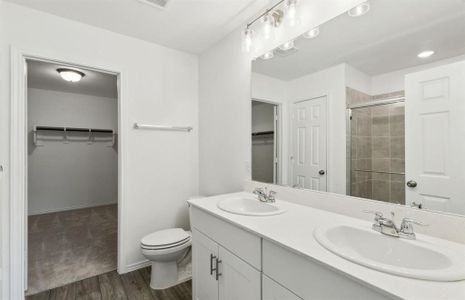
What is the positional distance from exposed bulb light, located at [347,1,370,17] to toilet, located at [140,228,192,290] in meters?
2.06

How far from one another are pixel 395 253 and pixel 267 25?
1.59 metres

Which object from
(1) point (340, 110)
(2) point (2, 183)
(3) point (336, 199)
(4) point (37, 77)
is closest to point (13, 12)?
(2) point (2, 183)

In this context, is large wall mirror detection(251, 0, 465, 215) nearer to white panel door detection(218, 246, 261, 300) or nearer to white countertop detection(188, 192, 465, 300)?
white countertop detection(188, 192, 465, 300)

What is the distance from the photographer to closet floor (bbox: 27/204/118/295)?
6.60ft

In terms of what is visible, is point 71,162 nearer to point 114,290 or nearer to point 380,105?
point 114,290

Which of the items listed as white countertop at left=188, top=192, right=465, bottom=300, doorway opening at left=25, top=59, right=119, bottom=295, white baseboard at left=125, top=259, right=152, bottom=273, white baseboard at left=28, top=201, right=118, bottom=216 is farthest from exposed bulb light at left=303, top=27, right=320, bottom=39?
white baseboard at left=28, top=201, right=118, bottom=216

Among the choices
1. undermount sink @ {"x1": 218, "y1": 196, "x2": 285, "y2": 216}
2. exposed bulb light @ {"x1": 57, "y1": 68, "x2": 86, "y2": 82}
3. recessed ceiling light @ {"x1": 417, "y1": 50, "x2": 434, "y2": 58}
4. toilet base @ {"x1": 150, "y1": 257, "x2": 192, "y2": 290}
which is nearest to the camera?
recessed ceiling light @ {"x1": 417, "y1": 50, "x2": 434, "y2": 58}

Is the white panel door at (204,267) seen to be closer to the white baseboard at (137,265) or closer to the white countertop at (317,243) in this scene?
the white countertop at (317,243)

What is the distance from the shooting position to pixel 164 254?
5.90 ft

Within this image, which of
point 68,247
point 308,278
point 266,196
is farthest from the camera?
point 68,247

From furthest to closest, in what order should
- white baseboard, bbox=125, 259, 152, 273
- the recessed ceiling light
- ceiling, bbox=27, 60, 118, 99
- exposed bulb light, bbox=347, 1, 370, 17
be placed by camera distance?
ceiling, bbox=27, 60, 118, 99, white baseboard, bbox=125, 259, 152, 273, exposed bulb light, bbox=347, 1, 370, 17, the recessed ceiling light

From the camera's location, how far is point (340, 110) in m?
1.28

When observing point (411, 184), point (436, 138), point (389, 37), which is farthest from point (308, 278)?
point (389, 37)

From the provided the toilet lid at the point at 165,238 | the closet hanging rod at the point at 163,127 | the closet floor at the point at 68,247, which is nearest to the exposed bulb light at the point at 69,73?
the closet hanging rod at the point at 163,127
